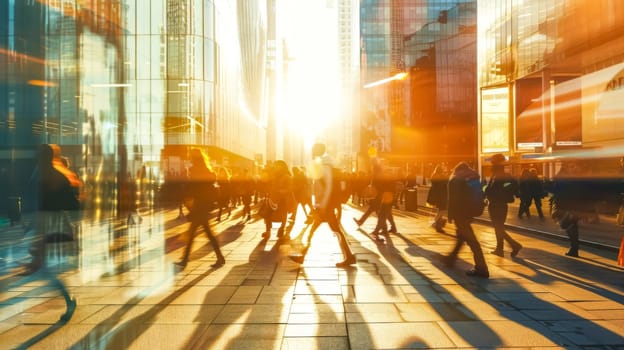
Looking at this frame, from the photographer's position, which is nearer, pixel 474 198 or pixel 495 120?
pixel 474 198

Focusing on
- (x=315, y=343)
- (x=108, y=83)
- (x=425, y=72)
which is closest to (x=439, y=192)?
(x=315, y=343)

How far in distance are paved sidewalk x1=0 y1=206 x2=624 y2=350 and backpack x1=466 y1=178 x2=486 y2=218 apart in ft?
3.09

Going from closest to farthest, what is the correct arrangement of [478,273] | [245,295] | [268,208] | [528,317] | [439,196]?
[528,317] → [245,295] → [478,273] → [268,208] → [439,196]

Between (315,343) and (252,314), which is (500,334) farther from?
(252,314)

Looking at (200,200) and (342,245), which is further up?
(200,200)

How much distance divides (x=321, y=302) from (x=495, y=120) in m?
Answer: 35.2

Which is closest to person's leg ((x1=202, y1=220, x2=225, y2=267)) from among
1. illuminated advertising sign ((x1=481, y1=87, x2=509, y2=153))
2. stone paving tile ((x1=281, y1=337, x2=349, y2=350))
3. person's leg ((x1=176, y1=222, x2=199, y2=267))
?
person's leg ((x1=176, y1=222, x2=199, y2=267))

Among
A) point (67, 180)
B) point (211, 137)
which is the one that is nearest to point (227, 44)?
point (211, 137)

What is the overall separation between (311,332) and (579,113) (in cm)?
3089

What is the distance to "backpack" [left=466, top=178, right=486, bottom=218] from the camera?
24.3 ft

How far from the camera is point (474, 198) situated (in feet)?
24.5

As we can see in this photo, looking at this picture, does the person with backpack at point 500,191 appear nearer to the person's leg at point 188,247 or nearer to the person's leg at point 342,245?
the person's leg at point 342,245

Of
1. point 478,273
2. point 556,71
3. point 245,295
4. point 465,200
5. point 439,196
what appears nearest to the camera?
point 245,295

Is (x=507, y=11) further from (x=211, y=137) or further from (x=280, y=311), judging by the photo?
(x=280, y=311)
